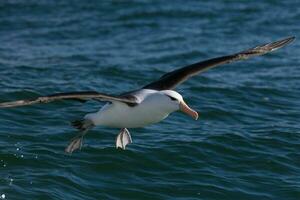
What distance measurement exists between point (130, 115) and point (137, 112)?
0.09 m

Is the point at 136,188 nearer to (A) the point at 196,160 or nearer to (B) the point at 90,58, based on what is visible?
(A) the point at 196,160

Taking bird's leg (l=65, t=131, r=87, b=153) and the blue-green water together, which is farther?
the blue-green water

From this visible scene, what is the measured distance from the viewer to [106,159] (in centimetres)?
1145

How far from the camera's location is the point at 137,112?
9.74 m

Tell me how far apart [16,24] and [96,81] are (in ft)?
19.4

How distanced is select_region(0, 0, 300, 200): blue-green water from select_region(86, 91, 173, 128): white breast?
114 centimetres

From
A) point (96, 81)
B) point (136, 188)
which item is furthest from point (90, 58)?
point (136, 188)

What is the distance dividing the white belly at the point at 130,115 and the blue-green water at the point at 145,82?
1124 millimetres

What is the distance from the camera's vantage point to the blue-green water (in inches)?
430

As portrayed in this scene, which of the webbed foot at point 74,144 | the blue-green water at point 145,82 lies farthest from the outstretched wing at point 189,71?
the blue-green water at point 145,82

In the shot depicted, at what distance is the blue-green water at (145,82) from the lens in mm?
10914

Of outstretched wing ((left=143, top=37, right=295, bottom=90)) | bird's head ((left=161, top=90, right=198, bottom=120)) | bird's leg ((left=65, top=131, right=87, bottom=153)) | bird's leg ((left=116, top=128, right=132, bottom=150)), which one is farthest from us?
bird's leg ((left=116, top=128, right=132, bottom=150))

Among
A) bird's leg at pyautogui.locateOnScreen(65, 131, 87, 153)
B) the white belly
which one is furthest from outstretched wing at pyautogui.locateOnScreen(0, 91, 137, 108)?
bird's leg at pyautogui.locateOnScreen(65, 131, 87, 153)

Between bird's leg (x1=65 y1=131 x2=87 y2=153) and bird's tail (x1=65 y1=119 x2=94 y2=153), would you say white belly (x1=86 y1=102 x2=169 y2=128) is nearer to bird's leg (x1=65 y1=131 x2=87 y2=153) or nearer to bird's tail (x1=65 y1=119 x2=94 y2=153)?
bird's tail (x1=65 y1=119 x2=94 y2=153)
